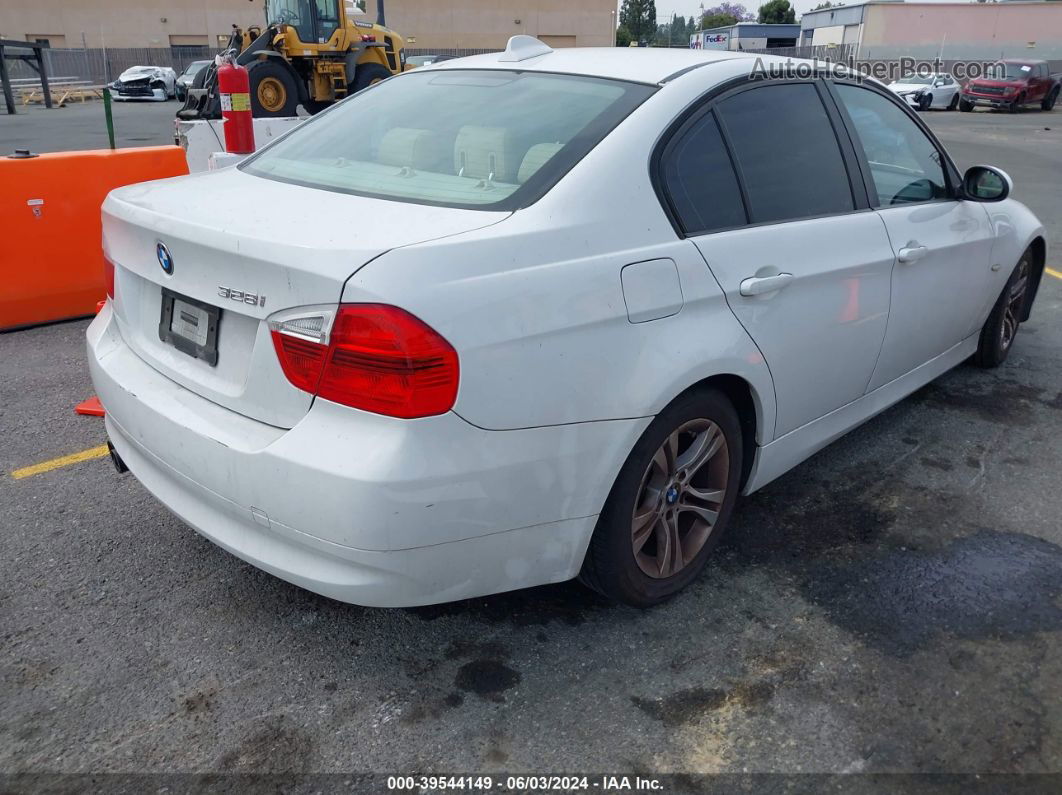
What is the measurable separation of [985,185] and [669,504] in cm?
240

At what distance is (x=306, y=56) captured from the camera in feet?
58.6

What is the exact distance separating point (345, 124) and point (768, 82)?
1511mm

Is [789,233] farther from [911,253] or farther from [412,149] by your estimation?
[412,149]

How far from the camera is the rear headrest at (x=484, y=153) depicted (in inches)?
104

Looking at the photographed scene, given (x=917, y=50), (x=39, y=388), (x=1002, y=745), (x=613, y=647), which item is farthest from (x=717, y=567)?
(x=917, y=50)

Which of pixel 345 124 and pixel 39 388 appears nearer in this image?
pixel 345 124

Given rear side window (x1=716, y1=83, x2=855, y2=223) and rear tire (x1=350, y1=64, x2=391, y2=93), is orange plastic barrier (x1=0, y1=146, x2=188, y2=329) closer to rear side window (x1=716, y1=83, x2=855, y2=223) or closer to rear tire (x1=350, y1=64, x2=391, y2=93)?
rear side window (x1=716, y1=83, x2=855, y2=223)

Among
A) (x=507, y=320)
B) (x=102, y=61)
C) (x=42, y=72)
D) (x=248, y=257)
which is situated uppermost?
(x=102, y=61)

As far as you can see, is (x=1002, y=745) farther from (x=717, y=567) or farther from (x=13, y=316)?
(x=13, y=316)

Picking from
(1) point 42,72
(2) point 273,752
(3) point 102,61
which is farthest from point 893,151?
(3) point 102,61

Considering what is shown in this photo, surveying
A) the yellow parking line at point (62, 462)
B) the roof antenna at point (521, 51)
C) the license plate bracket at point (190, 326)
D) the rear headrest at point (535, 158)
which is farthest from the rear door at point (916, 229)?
the yellow parking line at point (62, 462)

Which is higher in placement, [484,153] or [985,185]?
[484,153]

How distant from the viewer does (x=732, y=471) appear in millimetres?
2973

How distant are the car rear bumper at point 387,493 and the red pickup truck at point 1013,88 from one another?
33.4m
